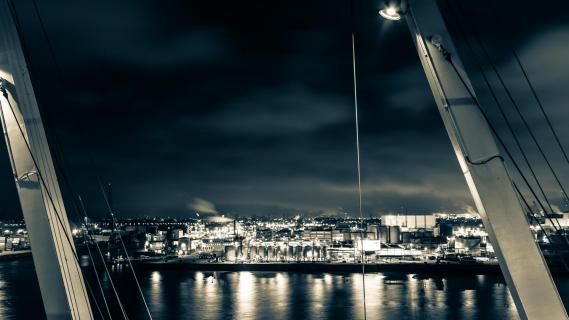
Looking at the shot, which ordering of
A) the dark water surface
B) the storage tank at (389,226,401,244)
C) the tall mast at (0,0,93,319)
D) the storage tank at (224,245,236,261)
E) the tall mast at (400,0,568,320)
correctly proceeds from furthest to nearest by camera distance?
the storage tank at (389,226,401,244) → the storage tank at (224,245,236,261) → the dark water surface → the tall mast at (0,0,93,319) → the tall mast at (400,0,568,320)

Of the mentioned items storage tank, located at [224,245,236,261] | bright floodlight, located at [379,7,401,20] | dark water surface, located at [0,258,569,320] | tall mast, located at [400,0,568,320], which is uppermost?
bright floodlight, located at [379,7,401,20]

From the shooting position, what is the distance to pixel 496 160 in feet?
4.24

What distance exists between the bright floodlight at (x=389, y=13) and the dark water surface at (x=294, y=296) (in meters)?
11.9

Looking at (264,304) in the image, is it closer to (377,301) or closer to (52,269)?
(377,301)

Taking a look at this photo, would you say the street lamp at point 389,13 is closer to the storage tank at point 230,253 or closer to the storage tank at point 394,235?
the storage tank at point 230,253

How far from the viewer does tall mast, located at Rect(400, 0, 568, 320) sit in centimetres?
121

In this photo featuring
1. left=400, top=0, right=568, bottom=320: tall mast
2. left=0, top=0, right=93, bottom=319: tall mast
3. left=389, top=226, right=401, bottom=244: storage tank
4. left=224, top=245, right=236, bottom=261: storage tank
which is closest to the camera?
left=400, top=0, right=568, bottom=320: tall mast

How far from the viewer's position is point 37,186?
172cm

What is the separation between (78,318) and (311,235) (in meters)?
43.8

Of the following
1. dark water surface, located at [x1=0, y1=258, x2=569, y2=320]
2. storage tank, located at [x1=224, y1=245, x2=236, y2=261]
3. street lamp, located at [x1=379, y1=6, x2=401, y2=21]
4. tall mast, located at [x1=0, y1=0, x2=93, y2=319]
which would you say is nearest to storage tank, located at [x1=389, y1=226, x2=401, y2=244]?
storage tank, located at [x1=224, y1=245, x2=236, y2=261]

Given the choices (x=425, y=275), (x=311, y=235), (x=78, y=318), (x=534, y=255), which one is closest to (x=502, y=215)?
(x=534, y=255)

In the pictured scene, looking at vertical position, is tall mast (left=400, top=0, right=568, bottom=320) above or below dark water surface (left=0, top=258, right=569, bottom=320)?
above

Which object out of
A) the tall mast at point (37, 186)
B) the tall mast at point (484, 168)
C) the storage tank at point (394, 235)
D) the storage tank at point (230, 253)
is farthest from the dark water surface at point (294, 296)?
the storage tank at point (394, 235)

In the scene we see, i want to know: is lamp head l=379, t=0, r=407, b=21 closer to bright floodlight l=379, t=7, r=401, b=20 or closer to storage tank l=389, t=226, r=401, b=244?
bright floodlight l=379, t=7, r=401, b=20
